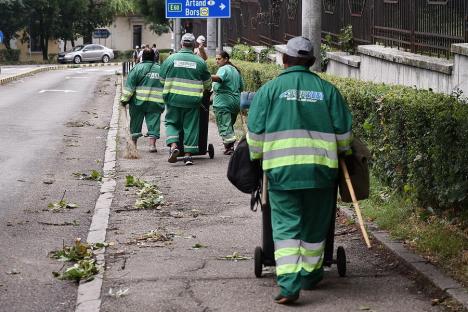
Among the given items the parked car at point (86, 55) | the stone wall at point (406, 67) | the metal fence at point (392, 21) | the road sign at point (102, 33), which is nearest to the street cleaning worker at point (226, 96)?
the stone wall at point (406, 67)

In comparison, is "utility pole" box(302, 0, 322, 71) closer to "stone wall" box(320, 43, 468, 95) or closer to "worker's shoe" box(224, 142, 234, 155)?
"stone wall" box(320, 43, 468, 95)

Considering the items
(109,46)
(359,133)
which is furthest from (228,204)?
(109,46)

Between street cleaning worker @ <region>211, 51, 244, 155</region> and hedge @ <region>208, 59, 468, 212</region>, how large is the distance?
386 centimetres

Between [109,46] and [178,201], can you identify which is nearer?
[178,201]

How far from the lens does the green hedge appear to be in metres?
79.1

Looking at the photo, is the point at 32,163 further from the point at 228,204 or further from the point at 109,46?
the point at 109,46

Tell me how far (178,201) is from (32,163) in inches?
189

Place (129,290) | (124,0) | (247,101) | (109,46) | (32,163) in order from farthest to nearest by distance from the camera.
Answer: (109,46) < (124,0) < (32,163) < (247,101) < (129,290)

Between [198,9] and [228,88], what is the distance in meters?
11.2

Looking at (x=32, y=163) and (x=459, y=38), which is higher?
(x=459, y=38)

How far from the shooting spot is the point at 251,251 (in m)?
8.89

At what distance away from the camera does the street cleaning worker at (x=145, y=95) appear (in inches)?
648

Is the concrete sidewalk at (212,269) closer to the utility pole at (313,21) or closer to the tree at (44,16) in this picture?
the utility pole at (313,21)

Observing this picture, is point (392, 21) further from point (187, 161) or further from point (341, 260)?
point (341, 260)
